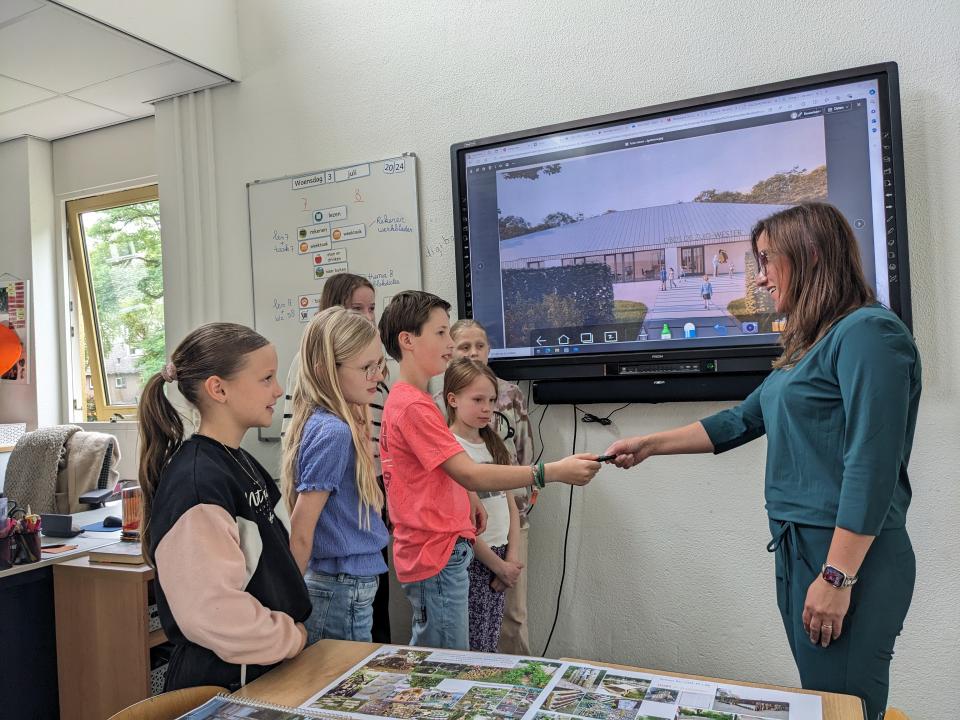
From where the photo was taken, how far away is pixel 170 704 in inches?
46.7

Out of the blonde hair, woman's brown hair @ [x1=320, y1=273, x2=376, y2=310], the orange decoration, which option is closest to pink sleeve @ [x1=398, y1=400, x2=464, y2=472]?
the blonde hair

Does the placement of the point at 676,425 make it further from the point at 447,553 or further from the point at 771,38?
the point at 771,38

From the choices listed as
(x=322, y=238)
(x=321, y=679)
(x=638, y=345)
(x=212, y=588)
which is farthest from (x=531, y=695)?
(x=322, y=238)

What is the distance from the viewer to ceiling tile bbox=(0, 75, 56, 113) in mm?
3473

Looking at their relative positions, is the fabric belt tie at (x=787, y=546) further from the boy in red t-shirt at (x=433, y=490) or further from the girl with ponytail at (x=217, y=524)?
the girl with ponytail at (x=217, y=524)

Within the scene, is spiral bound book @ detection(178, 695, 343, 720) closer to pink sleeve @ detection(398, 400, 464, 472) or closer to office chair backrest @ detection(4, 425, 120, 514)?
pink sleeve @ detection(398, 400, 464, 472)

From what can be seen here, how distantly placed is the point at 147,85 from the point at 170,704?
3.07 metres

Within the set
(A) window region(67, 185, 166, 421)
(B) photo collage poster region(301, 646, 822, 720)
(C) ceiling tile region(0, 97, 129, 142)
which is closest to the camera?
(B) photo collage poster region(301, 646, 822, 720)

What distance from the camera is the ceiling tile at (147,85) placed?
130 inches

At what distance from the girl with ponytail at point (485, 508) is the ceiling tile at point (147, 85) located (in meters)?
2.00

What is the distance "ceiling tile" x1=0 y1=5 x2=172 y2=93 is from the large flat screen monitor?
145cm

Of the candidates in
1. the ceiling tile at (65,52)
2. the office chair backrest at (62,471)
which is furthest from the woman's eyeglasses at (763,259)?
the office chair backrest at (62,471)

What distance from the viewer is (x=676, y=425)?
2590 millimetres

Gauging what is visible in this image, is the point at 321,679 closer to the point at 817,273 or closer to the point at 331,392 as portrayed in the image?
the point at 331,392
